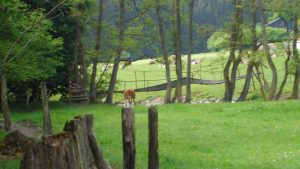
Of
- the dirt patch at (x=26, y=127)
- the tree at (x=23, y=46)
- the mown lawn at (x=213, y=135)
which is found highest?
the tree at (x=23, y=46)

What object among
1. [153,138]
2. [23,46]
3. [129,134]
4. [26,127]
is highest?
[23,46]

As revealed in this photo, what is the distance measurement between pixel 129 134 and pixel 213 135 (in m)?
10.3

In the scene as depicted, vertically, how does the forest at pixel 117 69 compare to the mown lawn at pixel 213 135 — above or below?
above

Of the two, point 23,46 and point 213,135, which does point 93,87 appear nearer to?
point 213,135

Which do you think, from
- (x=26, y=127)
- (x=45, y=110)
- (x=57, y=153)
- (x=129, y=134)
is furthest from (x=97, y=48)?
(x=57, y=153)

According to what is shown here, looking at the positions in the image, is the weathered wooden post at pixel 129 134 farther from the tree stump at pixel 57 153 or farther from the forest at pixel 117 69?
the tree stump at pixel 57 153

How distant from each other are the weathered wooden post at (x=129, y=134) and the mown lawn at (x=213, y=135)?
10.3ft

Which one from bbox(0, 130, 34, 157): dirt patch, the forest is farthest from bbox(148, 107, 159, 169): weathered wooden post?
bbox(0, 130, 34, 157): dirt patch

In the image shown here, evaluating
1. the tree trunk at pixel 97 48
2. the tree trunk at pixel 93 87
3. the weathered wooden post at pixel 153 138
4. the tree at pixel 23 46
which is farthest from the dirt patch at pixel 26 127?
the tree trunk at pixel 93 87

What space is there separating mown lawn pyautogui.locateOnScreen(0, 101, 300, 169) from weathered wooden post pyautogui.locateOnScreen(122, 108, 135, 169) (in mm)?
3131

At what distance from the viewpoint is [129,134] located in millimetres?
8484

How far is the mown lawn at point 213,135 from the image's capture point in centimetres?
1316

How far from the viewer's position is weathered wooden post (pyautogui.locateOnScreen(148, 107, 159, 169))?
881cm

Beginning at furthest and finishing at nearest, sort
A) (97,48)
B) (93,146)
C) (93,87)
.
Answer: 1. (93,87)
2. (97,48)
3. (93,146)
